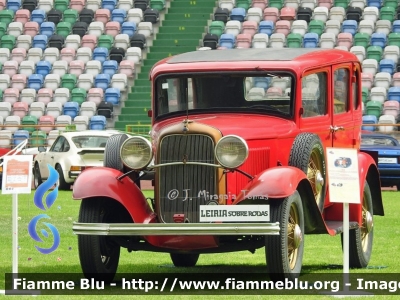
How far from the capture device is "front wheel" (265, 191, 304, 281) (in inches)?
447

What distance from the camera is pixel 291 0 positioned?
4191 cm

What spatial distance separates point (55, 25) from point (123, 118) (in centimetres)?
629

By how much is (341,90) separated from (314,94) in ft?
2.71

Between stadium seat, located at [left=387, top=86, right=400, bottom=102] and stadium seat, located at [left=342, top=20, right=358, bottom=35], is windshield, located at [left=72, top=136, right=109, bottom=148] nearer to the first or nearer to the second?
stadium seat, located at [left=387, top=86, right=400, bottom=102]

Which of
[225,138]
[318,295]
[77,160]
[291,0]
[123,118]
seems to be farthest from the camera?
[291,0]

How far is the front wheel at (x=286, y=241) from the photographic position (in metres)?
11.3

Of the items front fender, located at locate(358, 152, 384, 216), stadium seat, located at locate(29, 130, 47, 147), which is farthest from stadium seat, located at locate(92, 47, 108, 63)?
front fender, located at locate(358, 152, 384, 216)

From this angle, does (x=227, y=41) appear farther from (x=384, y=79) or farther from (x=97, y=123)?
(x=384, y=79)

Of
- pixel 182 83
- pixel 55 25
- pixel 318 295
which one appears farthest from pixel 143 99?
pixel 318 295

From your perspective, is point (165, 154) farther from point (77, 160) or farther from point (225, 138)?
point (77, 160)

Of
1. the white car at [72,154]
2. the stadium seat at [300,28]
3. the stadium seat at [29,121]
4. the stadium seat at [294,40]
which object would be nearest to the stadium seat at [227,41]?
the stadium seat at [294,40]

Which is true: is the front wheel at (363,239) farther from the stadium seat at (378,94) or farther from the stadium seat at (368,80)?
the stadium seat at (368,80)

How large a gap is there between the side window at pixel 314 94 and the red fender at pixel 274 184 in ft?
5.01

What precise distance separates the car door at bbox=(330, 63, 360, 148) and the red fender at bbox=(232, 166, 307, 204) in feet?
6.95
